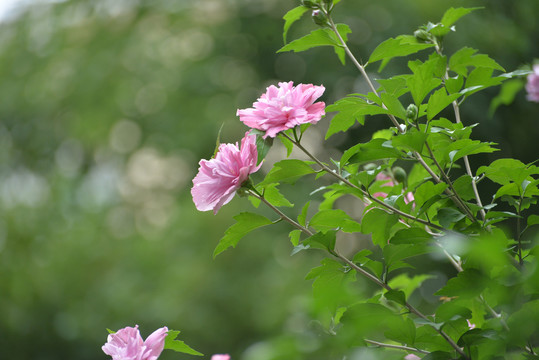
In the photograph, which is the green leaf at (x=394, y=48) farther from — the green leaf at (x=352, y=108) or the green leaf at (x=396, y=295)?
the green leaf at (x=396, y=295)

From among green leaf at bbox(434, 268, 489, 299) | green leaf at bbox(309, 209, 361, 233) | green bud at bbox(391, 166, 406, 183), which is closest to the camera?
green leaf at bbox(434, 268, 489, 299)

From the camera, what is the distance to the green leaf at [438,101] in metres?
0.50

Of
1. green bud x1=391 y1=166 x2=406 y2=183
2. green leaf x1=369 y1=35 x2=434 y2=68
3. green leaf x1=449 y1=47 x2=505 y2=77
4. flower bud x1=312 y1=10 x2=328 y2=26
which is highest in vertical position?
flower bud x1=312 y1=10 x2=328 y2=26

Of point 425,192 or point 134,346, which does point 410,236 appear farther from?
point 134,346

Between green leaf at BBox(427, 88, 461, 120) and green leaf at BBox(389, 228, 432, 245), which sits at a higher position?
green leaf at BBox(427, 88, 461, 120)

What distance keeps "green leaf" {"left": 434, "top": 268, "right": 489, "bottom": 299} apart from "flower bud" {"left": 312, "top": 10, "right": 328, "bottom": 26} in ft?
1.03

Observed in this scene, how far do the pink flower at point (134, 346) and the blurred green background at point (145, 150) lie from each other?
240 cm

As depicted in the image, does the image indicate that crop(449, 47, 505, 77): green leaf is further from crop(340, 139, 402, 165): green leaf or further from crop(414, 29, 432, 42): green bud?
crop(340, 139, 402, 165): green leaf

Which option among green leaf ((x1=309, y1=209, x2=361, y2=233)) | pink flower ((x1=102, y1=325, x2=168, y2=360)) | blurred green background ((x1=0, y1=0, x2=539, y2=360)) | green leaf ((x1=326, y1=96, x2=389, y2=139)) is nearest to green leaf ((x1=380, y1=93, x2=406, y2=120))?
green leaf ((x1=326, y1=96, x2=389, y2=139))

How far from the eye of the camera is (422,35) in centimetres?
63

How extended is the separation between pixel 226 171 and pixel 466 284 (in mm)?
229

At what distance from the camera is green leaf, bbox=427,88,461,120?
1.63 ft

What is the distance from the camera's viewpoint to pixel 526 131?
8.52 ft

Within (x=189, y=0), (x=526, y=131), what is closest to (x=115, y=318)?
(x=189, y=0)
